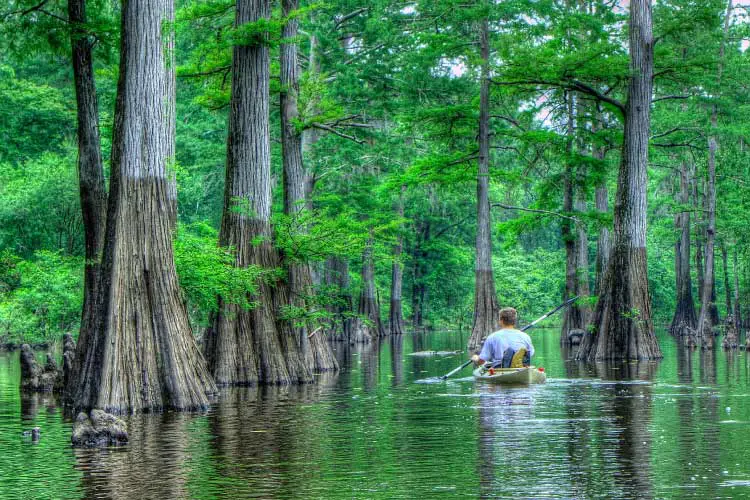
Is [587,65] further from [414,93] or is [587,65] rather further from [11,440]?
[11,440]

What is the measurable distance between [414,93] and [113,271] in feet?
84.1

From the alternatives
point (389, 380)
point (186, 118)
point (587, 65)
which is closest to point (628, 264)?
point (587, 65)

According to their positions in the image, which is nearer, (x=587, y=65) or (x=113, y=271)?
(x=113, y=271)

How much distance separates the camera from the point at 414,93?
38.6 m

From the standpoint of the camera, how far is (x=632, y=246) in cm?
2628

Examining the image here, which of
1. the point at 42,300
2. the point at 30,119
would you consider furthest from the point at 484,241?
the point at 30,119

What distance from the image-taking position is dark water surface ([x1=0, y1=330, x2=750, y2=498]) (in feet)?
28.4

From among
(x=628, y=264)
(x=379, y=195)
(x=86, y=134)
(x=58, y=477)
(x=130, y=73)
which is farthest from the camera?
(x=379, y=195)

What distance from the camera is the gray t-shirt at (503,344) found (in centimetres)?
1866

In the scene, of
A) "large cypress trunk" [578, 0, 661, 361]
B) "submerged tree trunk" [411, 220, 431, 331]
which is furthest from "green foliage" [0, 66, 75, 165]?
"large cypress trunk" [578, 0, 661, 361]

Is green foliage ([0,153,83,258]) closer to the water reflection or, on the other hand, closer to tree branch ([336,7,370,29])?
tree branch ([336,7,370,29])

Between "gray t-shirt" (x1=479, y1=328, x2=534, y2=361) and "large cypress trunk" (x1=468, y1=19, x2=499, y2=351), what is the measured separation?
48.2 ft

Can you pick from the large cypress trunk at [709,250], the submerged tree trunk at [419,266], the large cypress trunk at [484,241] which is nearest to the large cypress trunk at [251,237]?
the large cypress trunk at [484,241]

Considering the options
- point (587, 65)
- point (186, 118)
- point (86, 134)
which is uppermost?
point (186, 118)
